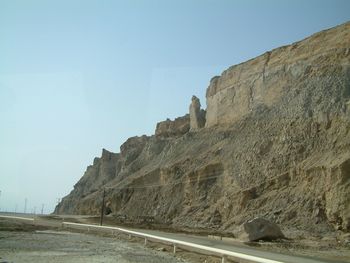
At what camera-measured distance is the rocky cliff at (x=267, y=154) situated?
36.3 metres

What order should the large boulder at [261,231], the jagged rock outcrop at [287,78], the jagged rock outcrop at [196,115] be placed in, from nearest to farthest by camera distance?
the large boulder at [261,231] < the jagged rock outcrop at [287,78] < the jagged rock outcrop at [196,115]

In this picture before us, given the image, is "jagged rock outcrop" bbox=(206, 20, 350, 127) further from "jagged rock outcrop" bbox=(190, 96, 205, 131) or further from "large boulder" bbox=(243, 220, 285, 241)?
"large boulder" bbox=(243, 220, 285, 241)

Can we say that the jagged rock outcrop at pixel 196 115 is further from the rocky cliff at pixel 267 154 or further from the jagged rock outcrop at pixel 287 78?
the jagged rock outcrop at pixel 287 78

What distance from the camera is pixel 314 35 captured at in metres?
51.5

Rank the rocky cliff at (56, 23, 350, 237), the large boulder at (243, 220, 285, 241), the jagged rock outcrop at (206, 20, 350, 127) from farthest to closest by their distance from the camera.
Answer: the jagged rock outcrop at (206, 20, 350, 127), the rocky cliff at (56, 23, 350, 237), the large boulder at (243, 220, 285, 241)

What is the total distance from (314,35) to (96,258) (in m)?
41.8

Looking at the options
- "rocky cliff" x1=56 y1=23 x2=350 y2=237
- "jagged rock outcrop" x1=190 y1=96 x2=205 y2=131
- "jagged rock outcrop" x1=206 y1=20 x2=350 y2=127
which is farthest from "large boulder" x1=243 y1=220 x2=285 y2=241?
"jagged rock outcrop" x1=190 y1=96 x2=205 y2=131

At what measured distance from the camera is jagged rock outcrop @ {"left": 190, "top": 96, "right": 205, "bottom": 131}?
76062 mm

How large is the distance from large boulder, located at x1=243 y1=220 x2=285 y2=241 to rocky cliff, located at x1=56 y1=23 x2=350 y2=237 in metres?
5.63

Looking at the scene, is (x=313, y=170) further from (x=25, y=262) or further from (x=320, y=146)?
(x=25, y=262)

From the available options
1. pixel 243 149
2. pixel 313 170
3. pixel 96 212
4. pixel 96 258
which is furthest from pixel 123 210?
pixel 96 258

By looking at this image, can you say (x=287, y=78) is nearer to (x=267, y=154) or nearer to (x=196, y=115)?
(x=267, y=154)

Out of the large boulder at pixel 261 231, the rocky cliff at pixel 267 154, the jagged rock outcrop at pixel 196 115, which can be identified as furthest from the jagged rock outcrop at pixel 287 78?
the large boulder at pixel 261 231

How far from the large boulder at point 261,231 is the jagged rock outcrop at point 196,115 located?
151 ft
